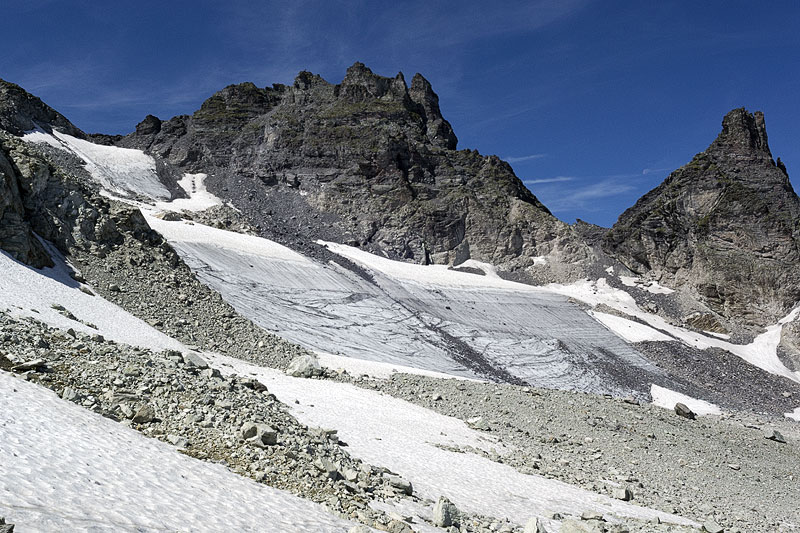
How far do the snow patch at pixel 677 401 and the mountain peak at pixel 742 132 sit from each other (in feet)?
159

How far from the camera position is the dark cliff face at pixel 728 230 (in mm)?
55938

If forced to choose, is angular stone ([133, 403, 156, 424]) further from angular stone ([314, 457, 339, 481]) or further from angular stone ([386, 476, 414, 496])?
angular stone ([386, 476, 414, 496])

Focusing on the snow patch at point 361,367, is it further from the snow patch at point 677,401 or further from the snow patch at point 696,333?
the snow patch at point 696,333

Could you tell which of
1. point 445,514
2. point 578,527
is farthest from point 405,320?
point 445,514

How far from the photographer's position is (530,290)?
5372 centimetres

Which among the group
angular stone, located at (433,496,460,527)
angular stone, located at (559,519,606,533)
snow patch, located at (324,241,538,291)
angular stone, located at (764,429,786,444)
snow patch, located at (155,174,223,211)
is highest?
snow patch, located at (155,174,223,211)

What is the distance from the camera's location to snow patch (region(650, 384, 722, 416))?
32250 millimetres

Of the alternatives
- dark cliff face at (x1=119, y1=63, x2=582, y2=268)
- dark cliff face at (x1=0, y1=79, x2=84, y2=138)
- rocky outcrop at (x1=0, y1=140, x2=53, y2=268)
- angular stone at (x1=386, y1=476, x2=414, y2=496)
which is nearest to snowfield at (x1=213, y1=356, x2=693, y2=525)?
angular stone at (x1=386, y1=476, x2=414, y2=496)

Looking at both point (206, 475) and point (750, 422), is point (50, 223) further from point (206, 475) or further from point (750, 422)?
point (750, 422)

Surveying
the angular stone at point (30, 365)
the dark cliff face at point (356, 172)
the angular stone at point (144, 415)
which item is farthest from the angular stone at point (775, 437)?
the dark cliff face at point (356, 172)

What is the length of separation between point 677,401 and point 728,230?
116 ft

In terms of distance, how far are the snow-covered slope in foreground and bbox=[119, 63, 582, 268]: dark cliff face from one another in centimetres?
5105

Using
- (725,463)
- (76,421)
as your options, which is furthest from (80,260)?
(725,463)

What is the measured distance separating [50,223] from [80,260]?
2.15 metres
